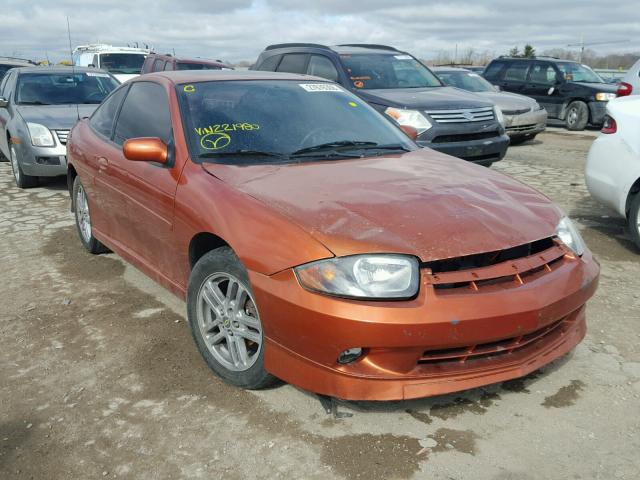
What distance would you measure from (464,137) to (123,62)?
1206cm

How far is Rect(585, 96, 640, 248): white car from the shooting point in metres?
5.09

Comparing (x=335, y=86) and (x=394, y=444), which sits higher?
(x=335, y=86)

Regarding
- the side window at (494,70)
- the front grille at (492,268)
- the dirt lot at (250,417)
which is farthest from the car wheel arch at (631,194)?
the side window at (494,70)

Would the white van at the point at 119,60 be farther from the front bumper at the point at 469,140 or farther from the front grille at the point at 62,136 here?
the front bumper at the point at 469,140

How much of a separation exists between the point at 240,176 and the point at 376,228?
0.88 m

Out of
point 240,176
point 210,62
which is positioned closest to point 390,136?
point 240,176

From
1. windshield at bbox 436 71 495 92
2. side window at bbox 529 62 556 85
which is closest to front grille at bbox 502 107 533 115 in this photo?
windshield at bbox 436 71 495 92

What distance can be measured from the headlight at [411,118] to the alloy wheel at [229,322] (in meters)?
4.99

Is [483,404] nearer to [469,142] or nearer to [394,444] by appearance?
[394,444]

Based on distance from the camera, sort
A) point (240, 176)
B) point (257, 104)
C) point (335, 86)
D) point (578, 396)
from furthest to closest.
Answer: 1. point (335, 86)
2. point (257, 104)
3. point (240, 176)
4. point (578, 396)

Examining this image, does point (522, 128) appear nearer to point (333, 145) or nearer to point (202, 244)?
point (333, 145)

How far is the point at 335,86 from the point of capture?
443 cm

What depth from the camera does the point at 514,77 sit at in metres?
15.5

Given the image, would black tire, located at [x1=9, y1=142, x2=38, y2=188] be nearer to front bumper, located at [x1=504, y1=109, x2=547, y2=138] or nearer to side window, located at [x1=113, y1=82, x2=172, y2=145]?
side window, located at [x1=113, y1=82, x2=172, y2=145]
